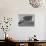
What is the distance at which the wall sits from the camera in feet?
6.91

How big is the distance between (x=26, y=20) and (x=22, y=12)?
17 cm

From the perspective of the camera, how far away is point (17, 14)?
2156 millimetres

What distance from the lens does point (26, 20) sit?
2.14 meters

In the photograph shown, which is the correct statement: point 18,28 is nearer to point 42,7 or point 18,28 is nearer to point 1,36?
point 1,36

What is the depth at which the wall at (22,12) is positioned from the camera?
211cm

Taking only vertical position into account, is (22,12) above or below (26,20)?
above

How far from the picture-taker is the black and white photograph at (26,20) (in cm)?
213

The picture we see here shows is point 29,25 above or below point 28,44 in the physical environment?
above

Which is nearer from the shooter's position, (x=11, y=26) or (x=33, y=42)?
(x=33, y=42)

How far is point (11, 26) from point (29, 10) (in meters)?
0.47

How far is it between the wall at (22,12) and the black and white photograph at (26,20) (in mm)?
58

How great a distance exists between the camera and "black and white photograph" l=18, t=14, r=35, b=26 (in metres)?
2.13

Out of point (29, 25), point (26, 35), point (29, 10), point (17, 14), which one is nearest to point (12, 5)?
point (17, 14)

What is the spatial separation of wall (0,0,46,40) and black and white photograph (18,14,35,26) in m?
0.06
